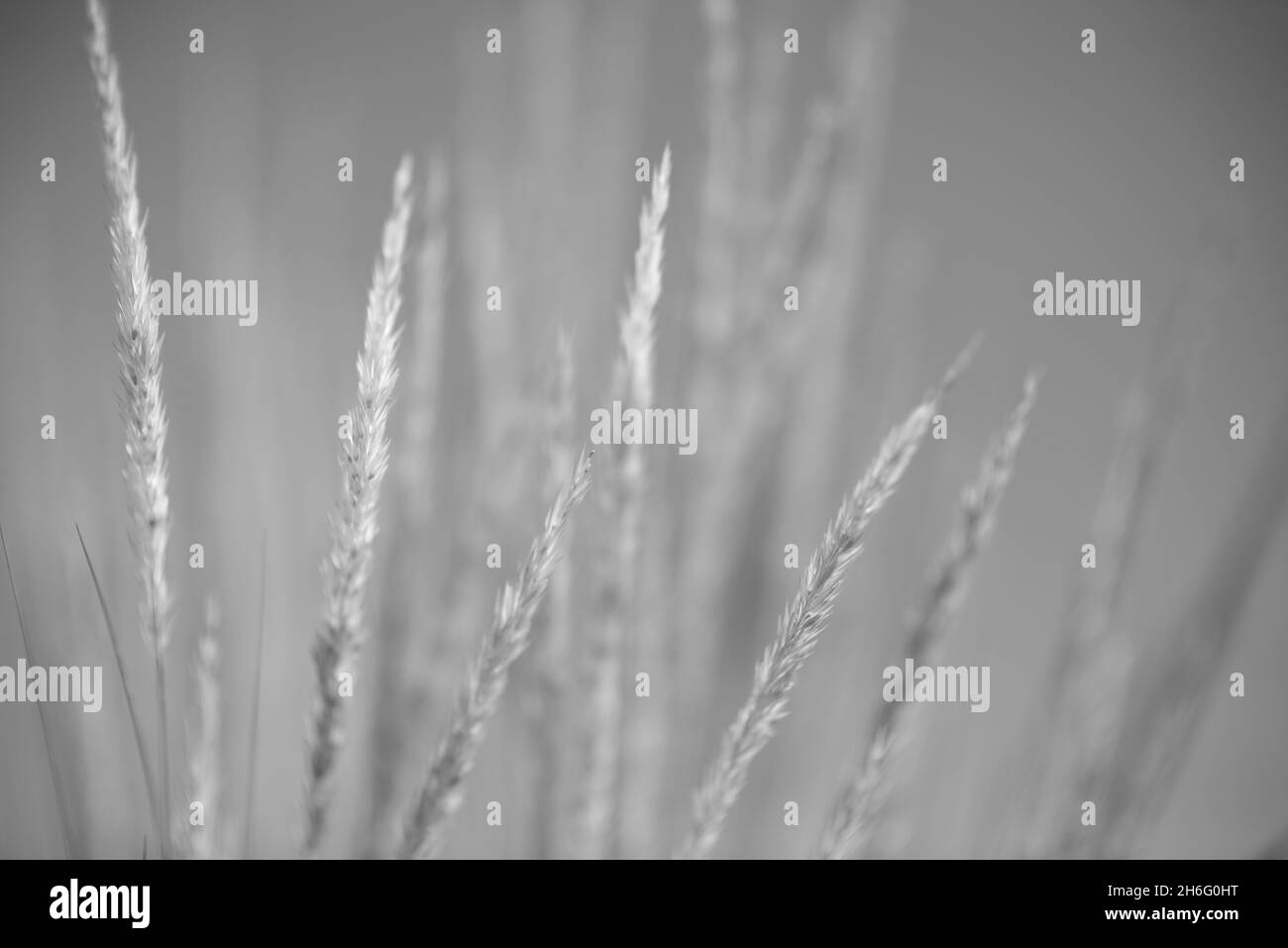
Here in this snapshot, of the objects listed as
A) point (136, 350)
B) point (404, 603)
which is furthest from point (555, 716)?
point (136, 350)

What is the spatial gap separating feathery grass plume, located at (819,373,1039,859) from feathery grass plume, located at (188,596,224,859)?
204 millimetres

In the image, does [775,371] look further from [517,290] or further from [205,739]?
[205,739]

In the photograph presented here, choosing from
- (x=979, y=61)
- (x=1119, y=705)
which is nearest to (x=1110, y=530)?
(x=1119, y=705)

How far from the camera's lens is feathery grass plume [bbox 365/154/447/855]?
34 cm

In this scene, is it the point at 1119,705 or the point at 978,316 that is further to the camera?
the point at 978,316

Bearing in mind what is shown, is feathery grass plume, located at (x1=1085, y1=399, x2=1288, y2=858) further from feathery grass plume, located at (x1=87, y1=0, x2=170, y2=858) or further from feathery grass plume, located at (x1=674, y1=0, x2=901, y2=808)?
feathery grass plume, located at (x1=87, y1=0, x2=170, y2=858)

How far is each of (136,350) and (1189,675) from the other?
363mm

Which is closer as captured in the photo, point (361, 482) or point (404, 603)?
point (361, 482)

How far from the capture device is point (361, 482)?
0.24 metres

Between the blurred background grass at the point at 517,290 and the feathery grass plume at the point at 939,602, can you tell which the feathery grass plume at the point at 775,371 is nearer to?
the blurred background grass at the point at 517,290

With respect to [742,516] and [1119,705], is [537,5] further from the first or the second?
[1119,705]

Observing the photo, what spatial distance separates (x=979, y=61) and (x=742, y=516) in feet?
1.17

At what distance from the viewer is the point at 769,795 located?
440 millimetres

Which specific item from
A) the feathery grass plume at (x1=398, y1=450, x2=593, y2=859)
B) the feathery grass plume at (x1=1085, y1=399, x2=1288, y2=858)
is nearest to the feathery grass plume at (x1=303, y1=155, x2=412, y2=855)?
the feathery grass plume at (x1=398, y1=450, x2=593, y2=859)
